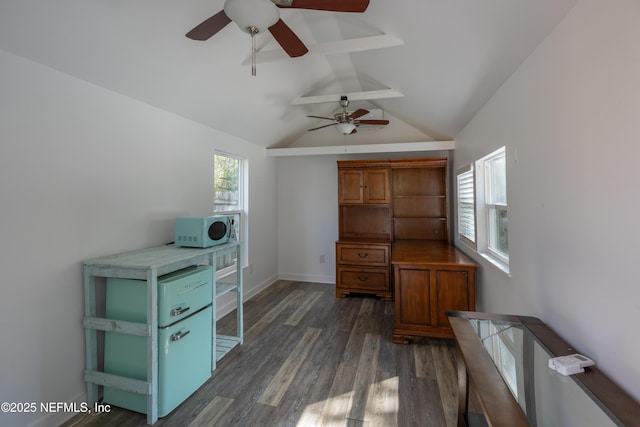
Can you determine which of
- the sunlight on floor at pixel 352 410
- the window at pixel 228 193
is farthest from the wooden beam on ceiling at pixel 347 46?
the sunlight on floor at pixel 352 410

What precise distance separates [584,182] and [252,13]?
1606 mm

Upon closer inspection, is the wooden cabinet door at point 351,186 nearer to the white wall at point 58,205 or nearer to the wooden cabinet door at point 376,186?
the wooden cabinet door at point 376,186

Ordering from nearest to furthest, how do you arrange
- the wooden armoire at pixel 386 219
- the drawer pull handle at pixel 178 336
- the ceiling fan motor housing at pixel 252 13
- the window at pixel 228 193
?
the ceiling fan motor housing at pixel 252 13 → the drawer pull handle at pixel 178 336 → the window at pixel 228 193 → the wooden armoire at pixel 386 219

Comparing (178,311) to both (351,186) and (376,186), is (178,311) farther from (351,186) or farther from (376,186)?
(376,186)

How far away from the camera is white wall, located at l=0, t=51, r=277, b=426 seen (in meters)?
1.53

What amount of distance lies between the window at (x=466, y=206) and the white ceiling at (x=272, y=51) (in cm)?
61

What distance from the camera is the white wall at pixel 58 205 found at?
153cm

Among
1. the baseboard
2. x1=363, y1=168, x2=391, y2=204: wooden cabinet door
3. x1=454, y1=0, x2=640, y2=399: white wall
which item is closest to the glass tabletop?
x1=454, y1=0, x2=640, y2=399: white wall

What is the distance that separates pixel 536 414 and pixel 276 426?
143 centimetres

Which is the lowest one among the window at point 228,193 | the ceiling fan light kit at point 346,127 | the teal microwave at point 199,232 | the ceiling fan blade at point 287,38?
the teal microwave at point 199,232

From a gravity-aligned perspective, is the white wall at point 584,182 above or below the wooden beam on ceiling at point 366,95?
below

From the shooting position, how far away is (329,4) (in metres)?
1.29

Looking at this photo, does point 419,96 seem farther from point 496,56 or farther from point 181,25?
point 181,25

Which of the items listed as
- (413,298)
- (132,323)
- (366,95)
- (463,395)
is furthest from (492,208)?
(132,323)
